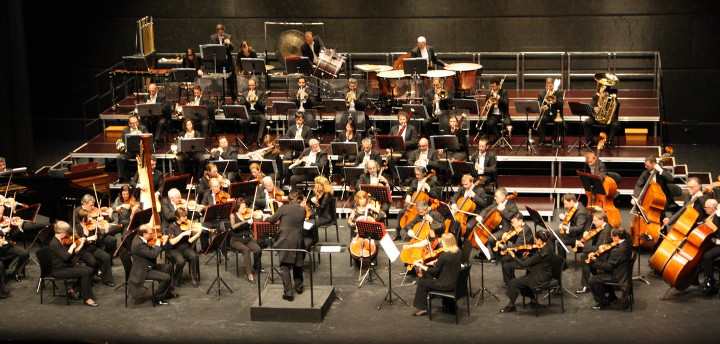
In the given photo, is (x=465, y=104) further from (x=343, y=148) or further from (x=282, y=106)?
(x=282, y=106)

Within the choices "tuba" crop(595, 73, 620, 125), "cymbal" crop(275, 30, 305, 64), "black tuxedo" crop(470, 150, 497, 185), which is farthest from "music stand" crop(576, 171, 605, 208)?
"cymbal" crop(275, 30, 305, 64)

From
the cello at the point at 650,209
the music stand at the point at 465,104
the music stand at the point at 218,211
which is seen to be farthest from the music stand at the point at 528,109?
the music stand at the point at 218,211

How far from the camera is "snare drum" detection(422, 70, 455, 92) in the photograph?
1817cm

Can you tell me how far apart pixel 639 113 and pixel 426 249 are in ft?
23.6

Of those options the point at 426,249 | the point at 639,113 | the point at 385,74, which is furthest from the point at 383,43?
the point at 426,249

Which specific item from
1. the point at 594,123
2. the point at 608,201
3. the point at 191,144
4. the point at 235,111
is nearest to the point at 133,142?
the point at 191,144

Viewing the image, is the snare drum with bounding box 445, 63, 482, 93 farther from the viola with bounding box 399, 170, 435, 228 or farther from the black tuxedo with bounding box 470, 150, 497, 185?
the viola with bounding box 399, 170, 435, 228

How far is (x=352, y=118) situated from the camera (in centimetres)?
1748

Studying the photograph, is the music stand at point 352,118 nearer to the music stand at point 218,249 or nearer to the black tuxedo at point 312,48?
the black tuxedo at point 312,48

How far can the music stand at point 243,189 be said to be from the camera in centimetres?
1460

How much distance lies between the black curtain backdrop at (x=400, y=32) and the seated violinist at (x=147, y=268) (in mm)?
7724

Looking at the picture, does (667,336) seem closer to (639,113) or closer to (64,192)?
(639,113)

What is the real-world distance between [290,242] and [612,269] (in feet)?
13.1

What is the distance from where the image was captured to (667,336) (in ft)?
37.9
